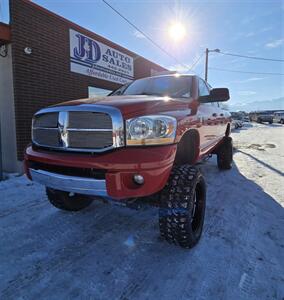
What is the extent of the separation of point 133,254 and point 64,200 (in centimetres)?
132

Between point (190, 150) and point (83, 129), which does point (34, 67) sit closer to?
point (83, 129)

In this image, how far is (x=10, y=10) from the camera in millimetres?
5336

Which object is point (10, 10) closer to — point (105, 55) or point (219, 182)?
point (105, 55)

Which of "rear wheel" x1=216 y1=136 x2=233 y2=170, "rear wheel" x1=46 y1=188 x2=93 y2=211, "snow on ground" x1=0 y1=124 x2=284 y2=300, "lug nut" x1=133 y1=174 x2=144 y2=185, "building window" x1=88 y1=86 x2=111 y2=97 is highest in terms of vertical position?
"building window" x1=88 y1=86 x2=111 y2=97

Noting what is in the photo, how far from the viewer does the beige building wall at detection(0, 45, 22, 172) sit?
18.4ft

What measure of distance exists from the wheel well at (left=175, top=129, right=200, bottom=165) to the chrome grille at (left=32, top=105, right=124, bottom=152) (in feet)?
3.66

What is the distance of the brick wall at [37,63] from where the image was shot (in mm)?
5535

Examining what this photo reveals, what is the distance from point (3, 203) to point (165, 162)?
303cm

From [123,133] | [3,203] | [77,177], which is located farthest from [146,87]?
[3,203]

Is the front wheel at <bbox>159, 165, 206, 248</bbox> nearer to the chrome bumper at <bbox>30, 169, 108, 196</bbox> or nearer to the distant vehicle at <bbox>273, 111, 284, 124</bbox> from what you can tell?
the chrome bumper at <bbox>30, 169, 108, 196</bbox>

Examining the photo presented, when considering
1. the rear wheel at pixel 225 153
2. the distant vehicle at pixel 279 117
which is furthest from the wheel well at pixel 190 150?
the distant vehicle at pixel 279 117

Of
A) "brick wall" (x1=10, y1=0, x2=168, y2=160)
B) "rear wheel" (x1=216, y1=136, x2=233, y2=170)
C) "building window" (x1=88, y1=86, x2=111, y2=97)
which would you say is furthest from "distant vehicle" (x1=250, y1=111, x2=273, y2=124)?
"brick wall" (x1=10, y1=0, x2=168, y2=160)

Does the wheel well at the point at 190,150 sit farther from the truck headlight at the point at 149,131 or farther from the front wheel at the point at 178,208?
the truck headlight at the point at 149,131

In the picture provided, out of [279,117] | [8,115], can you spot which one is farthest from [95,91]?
[279,117]
